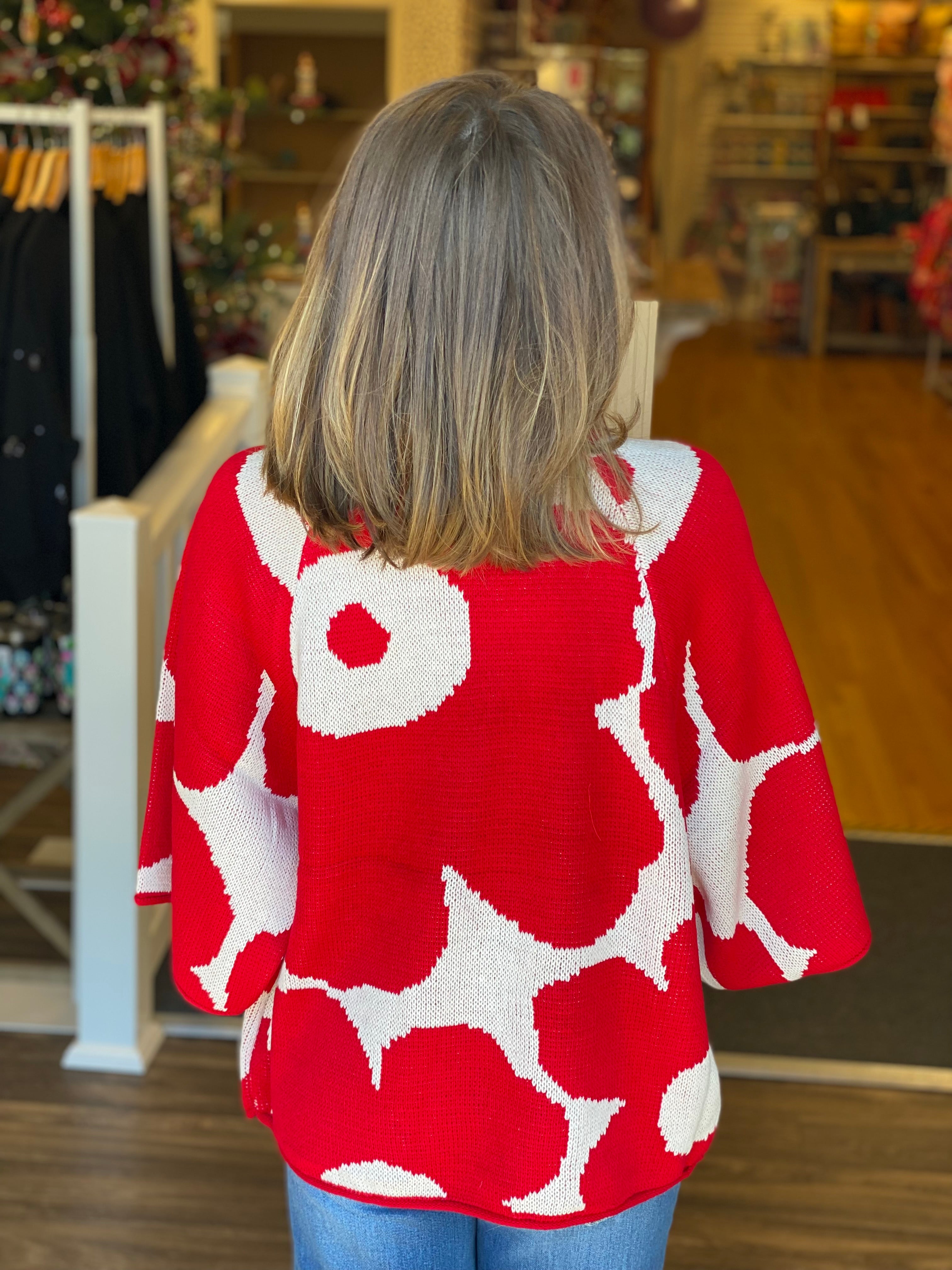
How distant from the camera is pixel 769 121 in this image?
36.3ft

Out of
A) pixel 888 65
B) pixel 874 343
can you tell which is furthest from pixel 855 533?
pixel 888 65

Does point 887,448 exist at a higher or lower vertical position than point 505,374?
lower

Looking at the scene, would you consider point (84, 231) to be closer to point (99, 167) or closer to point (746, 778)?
point (99, 167)

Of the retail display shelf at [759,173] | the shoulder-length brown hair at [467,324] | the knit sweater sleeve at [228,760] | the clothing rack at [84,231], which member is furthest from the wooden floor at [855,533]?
the shoulder-length brown hair at [467,324]

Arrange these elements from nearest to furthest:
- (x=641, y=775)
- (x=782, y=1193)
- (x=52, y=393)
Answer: (x=641, y=775), (x=782, y=1193), (x=52, y=393)

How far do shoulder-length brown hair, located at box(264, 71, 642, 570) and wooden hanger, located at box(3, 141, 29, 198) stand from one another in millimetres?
2185

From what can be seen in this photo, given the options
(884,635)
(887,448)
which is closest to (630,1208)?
(884,635)

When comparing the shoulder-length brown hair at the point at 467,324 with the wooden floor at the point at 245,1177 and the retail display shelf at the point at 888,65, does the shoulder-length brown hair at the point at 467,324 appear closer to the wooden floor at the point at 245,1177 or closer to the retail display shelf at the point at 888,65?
the wooden floor at the point at 245,1177

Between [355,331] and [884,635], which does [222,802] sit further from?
[884,635]

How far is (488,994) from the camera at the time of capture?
3.51ft

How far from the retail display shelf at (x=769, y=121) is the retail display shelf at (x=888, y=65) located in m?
0.43

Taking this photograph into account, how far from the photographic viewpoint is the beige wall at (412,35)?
292 inches

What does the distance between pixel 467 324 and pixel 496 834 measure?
1.22 feet

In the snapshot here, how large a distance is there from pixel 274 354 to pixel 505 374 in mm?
179
